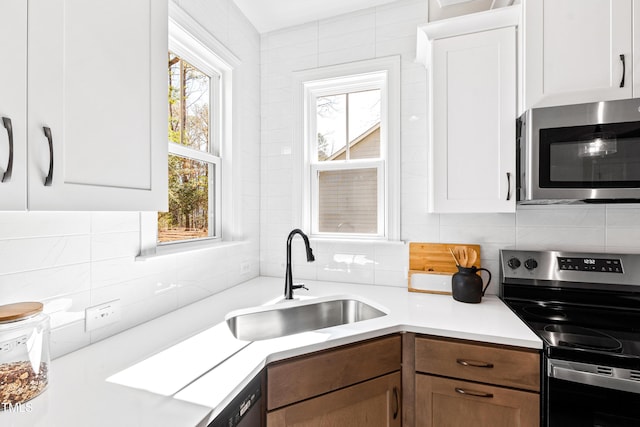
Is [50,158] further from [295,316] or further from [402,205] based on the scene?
[402,205]

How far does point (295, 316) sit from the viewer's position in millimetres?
1612

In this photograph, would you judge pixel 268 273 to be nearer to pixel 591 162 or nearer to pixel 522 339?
pixel 522 339

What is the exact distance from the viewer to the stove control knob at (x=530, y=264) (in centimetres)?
163

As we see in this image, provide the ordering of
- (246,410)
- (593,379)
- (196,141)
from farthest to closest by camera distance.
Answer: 1. (196,141)
2. (593,379)
3. (246,410)

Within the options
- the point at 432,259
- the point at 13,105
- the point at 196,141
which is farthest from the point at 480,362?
the point at 196,141

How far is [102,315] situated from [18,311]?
39 cm

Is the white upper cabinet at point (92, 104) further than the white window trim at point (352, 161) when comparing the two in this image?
No

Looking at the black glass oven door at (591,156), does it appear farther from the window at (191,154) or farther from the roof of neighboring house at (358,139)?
the window at (191,154)

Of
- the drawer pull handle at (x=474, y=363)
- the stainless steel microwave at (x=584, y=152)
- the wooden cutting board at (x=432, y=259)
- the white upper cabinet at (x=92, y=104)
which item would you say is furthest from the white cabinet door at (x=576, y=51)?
the white upper cabinet at (x=92, y=104)

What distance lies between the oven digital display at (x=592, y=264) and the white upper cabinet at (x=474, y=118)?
45cm

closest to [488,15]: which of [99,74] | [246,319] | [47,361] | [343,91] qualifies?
[343,91]

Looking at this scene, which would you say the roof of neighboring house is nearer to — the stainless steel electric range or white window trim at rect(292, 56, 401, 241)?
white window trim at rect(292, 56, 401, 241)

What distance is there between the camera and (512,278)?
1648 mm

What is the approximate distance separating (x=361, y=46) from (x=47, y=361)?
2.20m
